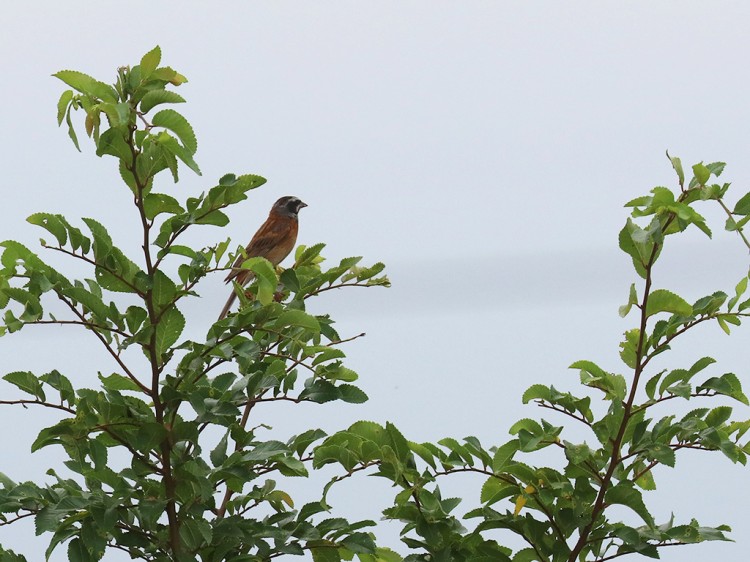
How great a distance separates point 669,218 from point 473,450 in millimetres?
499

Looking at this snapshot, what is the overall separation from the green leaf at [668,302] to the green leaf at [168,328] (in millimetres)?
760

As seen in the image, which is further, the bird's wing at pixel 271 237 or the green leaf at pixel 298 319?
the bird's wing at pixel 271 237

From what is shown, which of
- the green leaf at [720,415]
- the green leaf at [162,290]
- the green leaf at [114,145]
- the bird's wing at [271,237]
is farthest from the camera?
the bird's wing at [271,237]

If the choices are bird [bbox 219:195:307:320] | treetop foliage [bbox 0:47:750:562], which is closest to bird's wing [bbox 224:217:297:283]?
bird [bbox 219:195:307:320]

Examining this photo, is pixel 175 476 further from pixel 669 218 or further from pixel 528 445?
pixel 669 218

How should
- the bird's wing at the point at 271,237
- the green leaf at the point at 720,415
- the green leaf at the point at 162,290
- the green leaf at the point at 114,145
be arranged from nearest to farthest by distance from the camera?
1. the green leaf at the point at 114,145
2. the green leaf at the point at 162,290
3. the green leaf at the point at 720,415
4. the bird's wing at the point at 271,237

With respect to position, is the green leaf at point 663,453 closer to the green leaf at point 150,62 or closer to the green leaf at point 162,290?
the green leaf at point 162,290

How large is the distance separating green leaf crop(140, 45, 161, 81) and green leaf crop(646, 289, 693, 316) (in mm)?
856

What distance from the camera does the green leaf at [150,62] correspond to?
5.16 ft

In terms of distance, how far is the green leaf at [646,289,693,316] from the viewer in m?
1.65

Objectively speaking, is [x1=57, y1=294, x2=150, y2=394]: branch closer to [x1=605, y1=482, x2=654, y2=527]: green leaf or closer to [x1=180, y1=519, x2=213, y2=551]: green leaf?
[x1=180, y1=519, x2=213, y2=551]: green leaf

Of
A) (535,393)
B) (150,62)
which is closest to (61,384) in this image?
(150,62)

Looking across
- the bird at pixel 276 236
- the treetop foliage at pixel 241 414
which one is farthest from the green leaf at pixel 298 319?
the bird at pixel 276 236

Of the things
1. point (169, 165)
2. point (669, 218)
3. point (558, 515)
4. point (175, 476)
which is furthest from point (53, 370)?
point (669, 218)
